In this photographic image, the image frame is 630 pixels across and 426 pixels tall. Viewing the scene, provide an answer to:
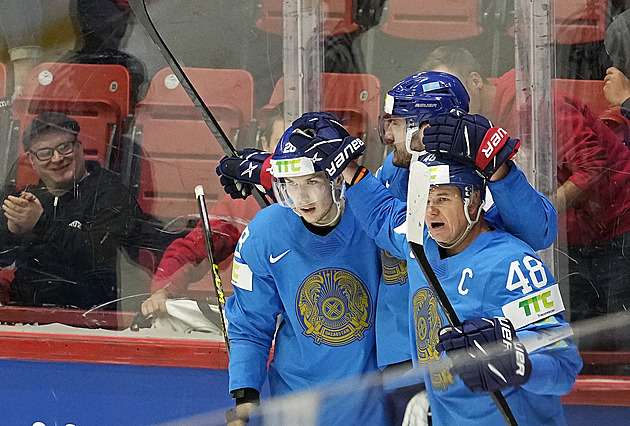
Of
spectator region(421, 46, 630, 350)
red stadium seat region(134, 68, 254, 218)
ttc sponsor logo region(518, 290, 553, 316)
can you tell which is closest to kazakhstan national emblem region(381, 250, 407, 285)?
ttc sponsor logo region(518, 290, 553, 316)

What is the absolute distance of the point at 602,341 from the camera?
2.41m

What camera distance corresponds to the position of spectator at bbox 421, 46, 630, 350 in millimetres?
2477

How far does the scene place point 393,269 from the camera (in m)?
1.93

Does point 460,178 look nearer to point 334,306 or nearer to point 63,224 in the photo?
point 334,306

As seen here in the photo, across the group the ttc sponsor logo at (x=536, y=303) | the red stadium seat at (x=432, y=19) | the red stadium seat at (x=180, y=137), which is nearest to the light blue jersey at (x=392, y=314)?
the ttc sponsor logo at (x=536, y=303)

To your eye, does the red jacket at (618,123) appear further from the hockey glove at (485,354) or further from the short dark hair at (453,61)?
the hockey glove at (485,354)

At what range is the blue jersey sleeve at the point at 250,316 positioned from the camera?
6.51 feet

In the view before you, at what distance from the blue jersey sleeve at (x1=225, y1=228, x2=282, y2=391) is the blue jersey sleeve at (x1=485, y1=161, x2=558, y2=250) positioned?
54 centimetres

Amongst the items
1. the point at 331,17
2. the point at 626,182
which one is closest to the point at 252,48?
the point at 331,17

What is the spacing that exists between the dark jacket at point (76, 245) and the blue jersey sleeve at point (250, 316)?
1.09 m

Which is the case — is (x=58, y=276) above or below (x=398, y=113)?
below

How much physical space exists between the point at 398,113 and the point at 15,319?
164 centimetres

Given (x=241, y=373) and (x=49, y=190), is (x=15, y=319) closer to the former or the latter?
(x=49, y=190)

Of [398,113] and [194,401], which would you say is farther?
[194,401]
